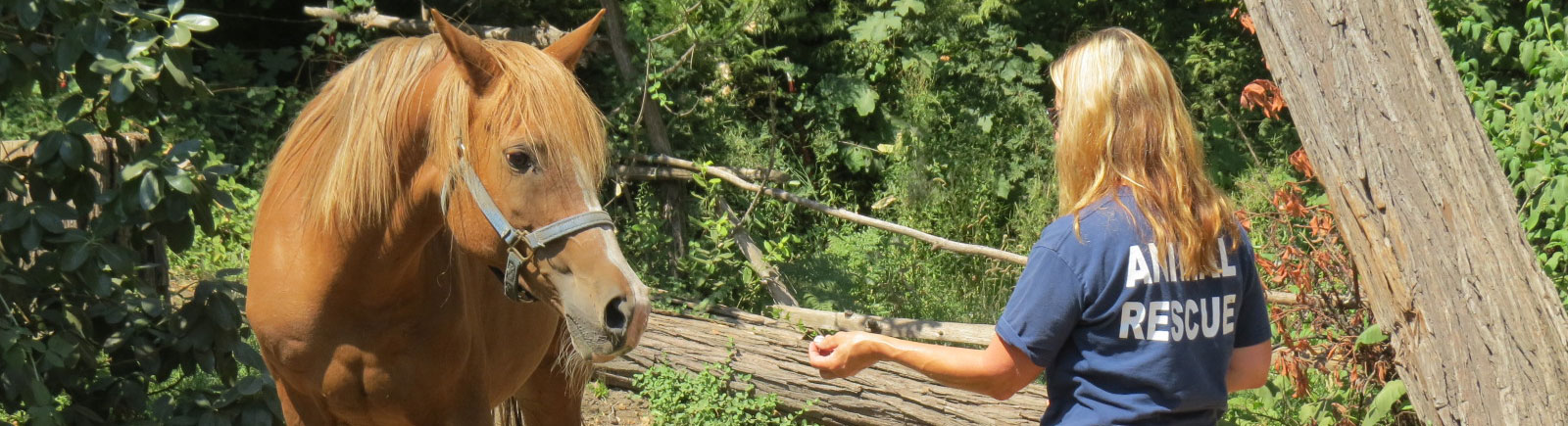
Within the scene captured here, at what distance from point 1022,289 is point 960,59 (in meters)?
5.38

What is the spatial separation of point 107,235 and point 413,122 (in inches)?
67.6

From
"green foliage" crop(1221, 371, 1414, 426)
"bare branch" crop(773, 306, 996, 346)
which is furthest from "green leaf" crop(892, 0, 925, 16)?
"green foliage" crop(1221, 371, 1414, 426)

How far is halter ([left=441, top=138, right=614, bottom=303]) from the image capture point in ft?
6.93

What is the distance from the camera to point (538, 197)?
2146mm

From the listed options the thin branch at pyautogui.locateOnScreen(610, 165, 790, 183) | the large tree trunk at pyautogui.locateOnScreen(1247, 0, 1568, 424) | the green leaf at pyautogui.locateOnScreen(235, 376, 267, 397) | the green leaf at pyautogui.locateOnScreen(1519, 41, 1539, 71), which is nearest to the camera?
the large tree trunk at pyautogui.locateOnScreen(1247, 0, 1568, 424)

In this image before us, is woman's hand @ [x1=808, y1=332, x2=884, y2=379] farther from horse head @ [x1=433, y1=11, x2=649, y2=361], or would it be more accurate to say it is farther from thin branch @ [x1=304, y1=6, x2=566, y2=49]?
thin branch @ [x1=304, y1=6, x2=566, y2=49]

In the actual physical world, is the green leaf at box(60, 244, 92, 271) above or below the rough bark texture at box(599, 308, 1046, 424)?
above

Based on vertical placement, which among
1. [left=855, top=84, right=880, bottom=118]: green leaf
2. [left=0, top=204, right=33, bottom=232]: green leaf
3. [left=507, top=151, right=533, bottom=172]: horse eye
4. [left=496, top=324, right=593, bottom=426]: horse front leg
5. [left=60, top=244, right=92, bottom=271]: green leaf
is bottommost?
[left=496, top=324, right=593, bottom=426]: horse front leg

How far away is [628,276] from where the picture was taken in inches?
82.4

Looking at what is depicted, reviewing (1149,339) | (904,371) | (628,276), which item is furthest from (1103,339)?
(904,371)

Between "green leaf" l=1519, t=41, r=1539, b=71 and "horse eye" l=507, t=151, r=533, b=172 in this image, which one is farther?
"green leaf" l=1519, t=41, r=1539, b=71

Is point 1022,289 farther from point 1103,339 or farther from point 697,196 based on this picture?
point 697,196

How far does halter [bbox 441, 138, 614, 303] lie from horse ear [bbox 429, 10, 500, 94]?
127 millimetres

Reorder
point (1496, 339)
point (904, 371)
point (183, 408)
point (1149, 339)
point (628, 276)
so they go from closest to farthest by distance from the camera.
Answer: point (1149, 339) < point (628, 276) < point (1496, 339) < point (183, 408) < point (904, 371)
